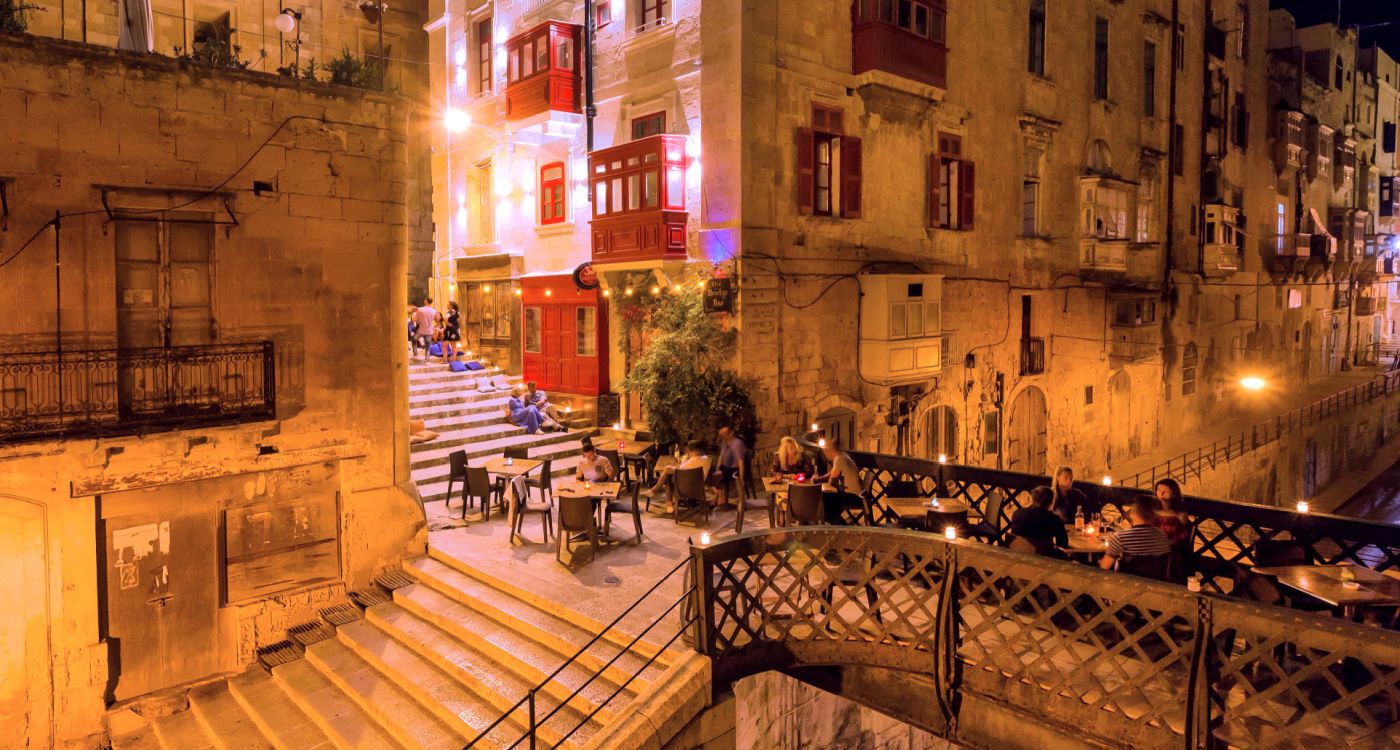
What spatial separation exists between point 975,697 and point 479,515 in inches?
335

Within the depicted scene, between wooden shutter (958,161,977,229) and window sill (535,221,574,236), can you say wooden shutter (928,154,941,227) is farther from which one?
window sill (535,221,574,236)

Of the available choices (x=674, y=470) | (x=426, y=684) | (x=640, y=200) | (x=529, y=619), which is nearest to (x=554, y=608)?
(x=529, y=619)

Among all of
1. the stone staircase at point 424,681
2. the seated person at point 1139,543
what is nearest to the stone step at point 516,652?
the stone staircase at point 424,681

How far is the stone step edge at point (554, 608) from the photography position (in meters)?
7.92

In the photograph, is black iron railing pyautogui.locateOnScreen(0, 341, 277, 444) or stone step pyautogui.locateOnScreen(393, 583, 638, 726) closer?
stone step pyautogui.locateOnScreen(393, 583, 638, 726)

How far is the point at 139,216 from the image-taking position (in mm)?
9336

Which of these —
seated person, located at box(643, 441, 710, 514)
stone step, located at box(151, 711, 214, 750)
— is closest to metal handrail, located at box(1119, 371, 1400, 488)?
seated person, located at box(643, 441, 710, 514)

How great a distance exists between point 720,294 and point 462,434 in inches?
233

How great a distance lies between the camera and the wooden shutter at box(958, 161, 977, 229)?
58.2ft

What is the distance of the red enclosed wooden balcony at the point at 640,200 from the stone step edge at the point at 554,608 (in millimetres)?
6519

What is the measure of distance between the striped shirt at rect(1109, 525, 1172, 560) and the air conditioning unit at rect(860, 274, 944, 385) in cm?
831

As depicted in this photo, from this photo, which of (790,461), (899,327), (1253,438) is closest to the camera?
(790,461)

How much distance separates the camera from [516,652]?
8.63 m

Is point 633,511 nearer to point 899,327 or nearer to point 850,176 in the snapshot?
point 899,327
